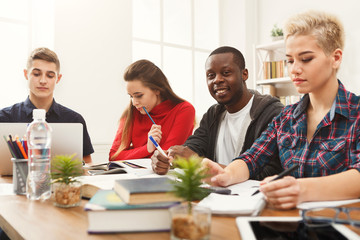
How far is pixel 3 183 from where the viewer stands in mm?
1082

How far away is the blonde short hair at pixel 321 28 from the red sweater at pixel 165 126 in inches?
41.8

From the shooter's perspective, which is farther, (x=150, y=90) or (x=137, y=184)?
(x=150, y=90)

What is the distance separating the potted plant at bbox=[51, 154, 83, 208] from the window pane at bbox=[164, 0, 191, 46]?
11.3ft

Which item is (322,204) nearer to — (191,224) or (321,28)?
(191,224)

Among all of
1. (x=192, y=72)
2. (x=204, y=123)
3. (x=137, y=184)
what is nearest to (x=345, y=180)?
(x=137, y=184)

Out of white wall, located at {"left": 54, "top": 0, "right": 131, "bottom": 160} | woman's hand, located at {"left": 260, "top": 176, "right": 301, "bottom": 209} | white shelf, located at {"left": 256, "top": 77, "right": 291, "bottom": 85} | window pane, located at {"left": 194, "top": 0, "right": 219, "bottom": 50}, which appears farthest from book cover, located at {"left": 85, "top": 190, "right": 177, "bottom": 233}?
window pane, located at {"left": 194, "top": 0, "right": 219, "bottom": 50}

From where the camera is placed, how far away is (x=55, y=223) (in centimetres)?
64

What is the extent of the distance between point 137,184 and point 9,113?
1581mm

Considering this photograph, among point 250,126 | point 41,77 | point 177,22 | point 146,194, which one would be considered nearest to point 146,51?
point 177,22

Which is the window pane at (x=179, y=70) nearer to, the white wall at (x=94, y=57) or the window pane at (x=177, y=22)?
the window pane at (x=177, y=22)

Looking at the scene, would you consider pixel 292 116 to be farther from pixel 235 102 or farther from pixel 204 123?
pixel 204 123

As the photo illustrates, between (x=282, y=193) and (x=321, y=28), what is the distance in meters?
0.61

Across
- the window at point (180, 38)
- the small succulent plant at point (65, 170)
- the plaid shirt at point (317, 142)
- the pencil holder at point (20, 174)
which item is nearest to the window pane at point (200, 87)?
the window at point (180, 38)

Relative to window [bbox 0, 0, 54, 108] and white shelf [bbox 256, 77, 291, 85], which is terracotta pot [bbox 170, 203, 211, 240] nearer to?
window [bbox 0, 0, 54, 108]
